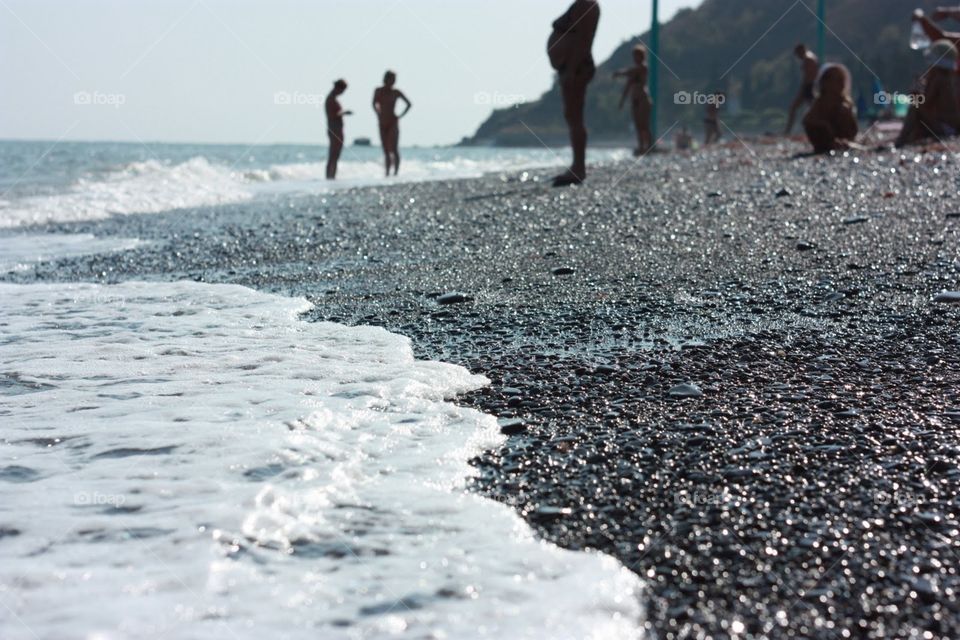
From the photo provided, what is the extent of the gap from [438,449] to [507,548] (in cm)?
69

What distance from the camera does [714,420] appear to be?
2936 mm

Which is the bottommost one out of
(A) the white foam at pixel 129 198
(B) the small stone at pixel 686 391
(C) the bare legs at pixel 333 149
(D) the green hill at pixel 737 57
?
(B) the small stone at pixel 686 391

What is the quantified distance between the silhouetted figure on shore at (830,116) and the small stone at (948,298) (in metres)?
11.2

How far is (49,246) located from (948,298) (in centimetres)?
772

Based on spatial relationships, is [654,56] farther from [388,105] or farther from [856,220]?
[856,220]

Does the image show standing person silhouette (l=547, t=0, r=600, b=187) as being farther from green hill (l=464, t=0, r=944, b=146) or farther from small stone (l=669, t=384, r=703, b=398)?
green hill (l=464, t=0, r=944, b=146)

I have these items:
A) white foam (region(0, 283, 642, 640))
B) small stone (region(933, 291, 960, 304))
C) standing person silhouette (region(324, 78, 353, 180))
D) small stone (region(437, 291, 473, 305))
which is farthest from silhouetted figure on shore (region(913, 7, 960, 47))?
white foam (region(0, 283, 642, 640))

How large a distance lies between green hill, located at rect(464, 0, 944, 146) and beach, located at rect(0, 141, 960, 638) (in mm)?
90591

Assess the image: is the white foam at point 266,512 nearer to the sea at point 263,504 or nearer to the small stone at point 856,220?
the sea at point 263,504

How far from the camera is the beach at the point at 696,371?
6.56ft

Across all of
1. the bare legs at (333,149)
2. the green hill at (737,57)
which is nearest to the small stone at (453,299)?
the bare legs at (333,149)

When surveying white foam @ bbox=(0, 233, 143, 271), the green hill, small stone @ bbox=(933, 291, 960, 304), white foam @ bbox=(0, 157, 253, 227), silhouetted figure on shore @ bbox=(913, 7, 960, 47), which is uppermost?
the green hill

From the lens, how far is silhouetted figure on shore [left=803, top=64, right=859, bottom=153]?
1488 centimetres

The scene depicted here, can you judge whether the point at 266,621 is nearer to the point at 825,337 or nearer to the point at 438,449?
the point at 438,449
